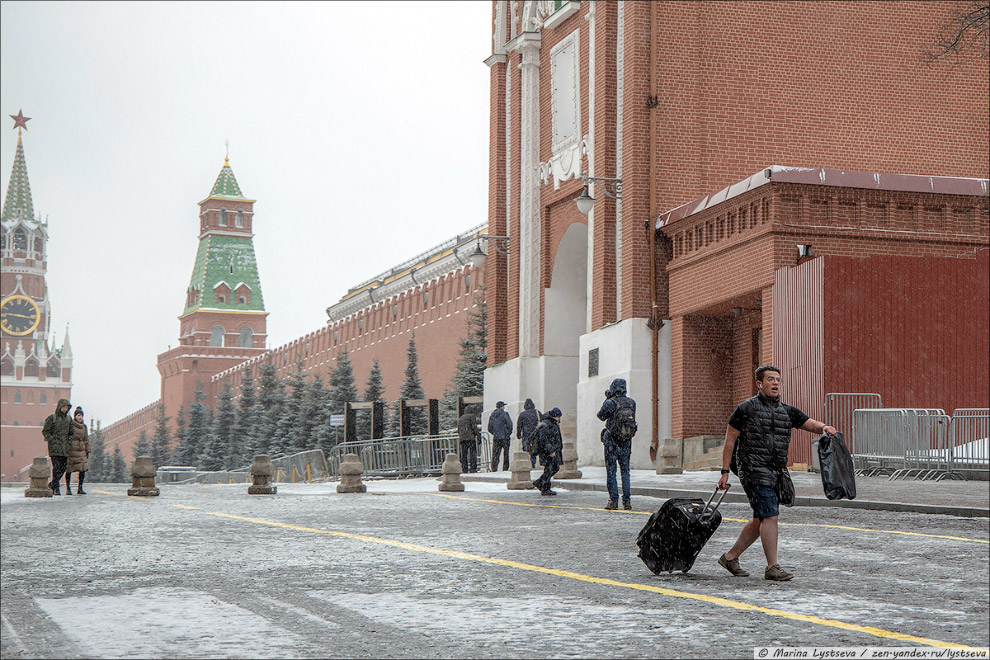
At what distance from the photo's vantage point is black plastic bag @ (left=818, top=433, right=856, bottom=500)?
10.2 m

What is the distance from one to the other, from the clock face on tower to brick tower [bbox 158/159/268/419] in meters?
47.7

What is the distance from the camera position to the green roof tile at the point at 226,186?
14112 cm

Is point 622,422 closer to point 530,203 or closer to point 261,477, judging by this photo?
point 261,477

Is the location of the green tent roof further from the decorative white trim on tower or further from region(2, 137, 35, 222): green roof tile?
the decorative white trim on tower

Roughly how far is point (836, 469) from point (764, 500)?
23.2 inches

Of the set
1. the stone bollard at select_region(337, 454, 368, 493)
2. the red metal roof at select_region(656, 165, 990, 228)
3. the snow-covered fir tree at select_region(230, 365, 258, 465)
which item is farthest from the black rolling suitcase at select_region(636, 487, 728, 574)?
the snow-covered fir tree at select_region(230, 365, 258, 465)

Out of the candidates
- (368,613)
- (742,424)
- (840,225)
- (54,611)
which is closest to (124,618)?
(54,611)

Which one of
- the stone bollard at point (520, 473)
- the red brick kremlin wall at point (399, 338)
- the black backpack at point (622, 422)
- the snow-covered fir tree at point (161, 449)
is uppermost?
the red brick kremlin wall at point (399, 338)

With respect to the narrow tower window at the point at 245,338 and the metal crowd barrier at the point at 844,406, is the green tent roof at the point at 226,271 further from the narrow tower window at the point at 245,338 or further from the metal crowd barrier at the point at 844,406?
the metal crowd barrier at the point at 844,406

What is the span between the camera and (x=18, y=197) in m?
190

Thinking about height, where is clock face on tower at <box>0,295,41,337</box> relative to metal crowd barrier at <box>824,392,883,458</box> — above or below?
above

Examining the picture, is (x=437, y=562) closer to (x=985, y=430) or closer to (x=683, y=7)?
(x=985, y=430)

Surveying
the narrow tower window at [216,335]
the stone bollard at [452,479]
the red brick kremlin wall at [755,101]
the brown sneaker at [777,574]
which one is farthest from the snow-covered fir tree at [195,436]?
the brown sneaker at [777,574]

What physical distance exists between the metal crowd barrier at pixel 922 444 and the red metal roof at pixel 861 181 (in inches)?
218
